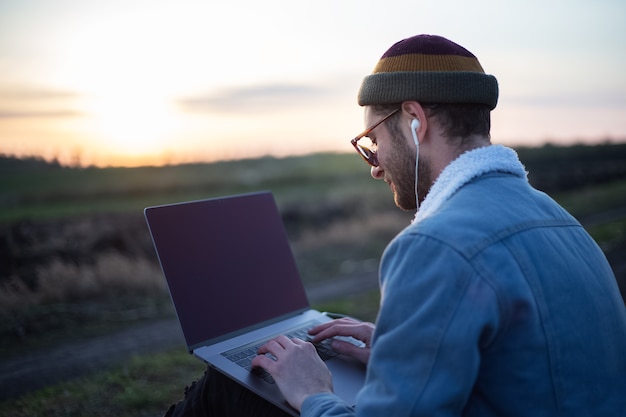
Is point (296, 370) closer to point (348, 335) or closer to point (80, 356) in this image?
point (348, 335)

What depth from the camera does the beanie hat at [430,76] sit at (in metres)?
1.58

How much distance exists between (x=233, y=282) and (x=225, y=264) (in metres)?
0.09

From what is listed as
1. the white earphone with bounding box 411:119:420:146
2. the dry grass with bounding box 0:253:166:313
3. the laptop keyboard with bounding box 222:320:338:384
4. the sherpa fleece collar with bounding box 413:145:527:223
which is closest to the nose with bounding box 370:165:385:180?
the white earphone with bounding box 411:119:420:146

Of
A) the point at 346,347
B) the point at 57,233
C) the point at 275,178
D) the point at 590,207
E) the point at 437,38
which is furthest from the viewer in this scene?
the point at 275,178

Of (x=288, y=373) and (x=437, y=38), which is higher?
(x=437, y=38)

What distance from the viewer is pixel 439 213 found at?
1241 mm

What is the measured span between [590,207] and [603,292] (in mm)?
16056

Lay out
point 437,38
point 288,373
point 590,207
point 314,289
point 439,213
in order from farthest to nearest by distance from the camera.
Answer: point 590,207 → point 314,289 → point 437,38 → point 288,373 → point 439,213

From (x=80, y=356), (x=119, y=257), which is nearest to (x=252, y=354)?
(x=80, y=356)

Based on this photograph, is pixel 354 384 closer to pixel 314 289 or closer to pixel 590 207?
pixel 314 289

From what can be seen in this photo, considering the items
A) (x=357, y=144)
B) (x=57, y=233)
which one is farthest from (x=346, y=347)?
(x=57, y=233)

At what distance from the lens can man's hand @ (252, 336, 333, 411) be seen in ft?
4.84

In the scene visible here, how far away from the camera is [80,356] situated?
16.2 ft

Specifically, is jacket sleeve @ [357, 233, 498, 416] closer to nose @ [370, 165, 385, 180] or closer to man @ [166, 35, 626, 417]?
man @ [166, 35, 626, 417]
